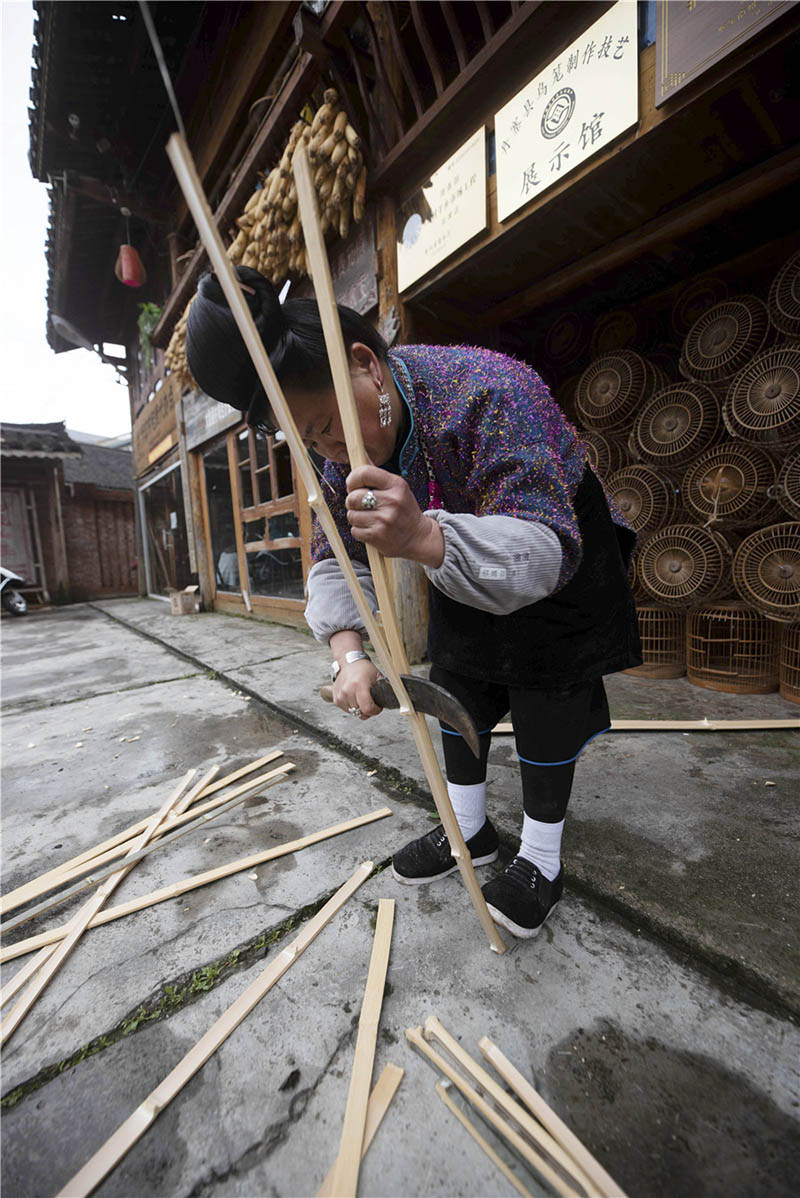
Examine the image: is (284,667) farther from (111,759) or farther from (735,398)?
Answer: (735,398)

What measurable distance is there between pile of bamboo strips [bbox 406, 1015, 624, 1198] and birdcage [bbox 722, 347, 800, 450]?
2.84m

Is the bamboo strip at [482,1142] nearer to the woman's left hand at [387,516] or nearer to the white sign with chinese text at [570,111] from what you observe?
the woman's left hand at [387,516]

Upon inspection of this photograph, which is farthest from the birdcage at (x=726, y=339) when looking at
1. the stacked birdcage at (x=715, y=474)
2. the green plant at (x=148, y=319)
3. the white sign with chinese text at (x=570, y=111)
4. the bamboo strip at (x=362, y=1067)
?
the green plant at (x=148, y=319)

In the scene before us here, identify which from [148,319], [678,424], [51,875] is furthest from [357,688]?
[148,319]

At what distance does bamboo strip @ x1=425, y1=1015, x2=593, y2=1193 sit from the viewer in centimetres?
73

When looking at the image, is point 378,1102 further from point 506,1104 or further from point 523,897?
point 523,897

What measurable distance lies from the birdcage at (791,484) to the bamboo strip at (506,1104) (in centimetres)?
268

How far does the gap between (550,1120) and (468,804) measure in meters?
0.65

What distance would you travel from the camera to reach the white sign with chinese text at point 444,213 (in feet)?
8.38

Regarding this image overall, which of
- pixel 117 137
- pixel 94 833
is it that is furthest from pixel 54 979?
pixel 117 137

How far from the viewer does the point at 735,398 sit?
2619mm

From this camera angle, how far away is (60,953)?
1.18 meters

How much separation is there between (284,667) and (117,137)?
6231 millimetres

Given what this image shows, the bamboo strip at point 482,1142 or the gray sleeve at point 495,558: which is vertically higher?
the gray sleeve at point 495,558
